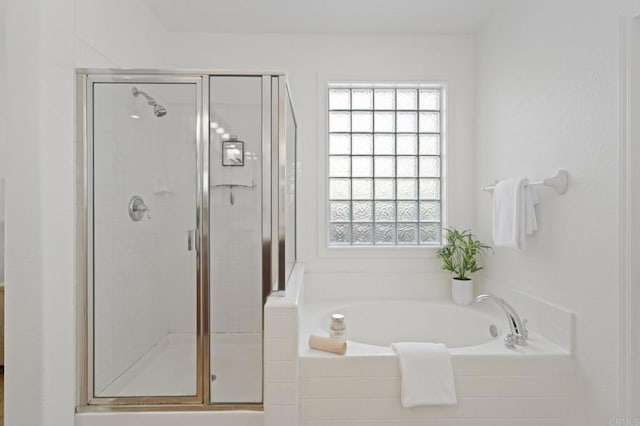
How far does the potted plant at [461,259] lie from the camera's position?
2787 mm

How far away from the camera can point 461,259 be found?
2977mm

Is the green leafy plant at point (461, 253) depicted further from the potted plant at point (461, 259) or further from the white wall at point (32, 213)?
the white wall at point (32, 213)

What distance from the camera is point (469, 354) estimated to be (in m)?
1.93

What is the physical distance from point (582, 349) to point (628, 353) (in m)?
0.27

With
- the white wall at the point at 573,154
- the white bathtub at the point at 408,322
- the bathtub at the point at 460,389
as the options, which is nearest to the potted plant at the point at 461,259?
the white bathtub at the point at 408,322

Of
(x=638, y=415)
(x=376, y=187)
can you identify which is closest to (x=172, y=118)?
(x=376, y=187)

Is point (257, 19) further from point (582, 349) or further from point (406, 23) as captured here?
point (582, 349)

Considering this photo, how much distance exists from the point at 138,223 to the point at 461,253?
224cm

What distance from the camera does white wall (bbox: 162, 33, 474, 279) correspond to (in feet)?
9.69

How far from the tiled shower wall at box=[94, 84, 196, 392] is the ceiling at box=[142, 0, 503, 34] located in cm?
101

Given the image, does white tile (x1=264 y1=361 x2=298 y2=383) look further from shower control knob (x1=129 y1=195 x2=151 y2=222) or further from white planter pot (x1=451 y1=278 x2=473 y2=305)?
white planter pot (x1=451 y1=278 x2=473 y2=305)

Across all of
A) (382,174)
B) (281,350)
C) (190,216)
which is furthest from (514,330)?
(190,216)

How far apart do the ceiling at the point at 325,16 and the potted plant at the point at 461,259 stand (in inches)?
60.2

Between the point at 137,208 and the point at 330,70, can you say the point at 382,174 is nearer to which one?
the point at 330,70
